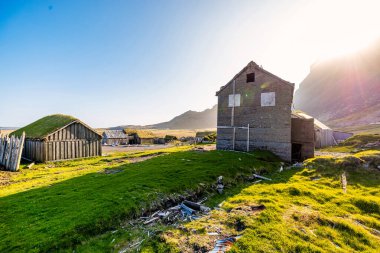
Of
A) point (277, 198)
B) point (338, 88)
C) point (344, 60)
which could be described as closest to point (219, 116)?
point (277, 198)

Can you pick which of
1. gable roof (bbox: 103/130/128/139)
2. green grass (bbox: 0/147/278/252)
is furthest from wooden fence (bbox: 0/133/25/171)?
gable roof (bbox: 103/130/128/139)

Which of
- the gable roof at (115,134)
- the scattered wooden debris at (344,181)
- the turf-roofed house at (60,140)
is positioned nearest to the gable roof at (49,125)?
the turf-roofed house at (60,140)

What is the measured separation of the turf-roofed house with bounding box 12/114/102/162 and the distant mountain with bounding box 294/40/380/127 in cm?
12368

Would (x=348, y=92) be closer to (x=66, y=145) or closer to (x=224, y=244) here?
(x=66, y=145)

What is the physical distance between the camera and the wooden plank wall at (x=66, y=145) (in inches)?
1179

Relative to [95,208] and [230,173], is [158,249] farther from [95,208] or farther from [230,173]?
[230,173]

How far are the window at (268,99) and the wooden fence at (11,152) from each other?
1205 inches

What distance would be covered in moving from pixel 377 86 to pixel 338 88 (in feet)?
88.1

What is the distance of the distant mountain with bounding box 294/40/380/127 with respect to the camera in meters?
119

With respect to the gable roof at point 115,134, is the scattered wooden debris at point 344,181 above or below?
below

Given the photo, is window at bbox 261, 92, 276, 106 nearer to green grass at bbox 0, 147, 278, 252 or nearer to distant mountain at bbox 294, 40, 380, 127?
green grass at bbox 0, 147, 278, 252

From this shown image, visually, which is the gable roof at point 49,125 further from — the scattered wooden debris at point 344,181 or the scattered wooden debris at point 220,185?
the scattered wooden debris at point 344,181

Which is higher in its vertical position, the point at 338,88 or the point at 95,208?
the point at 338,88

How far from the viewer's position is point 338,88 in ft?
516
